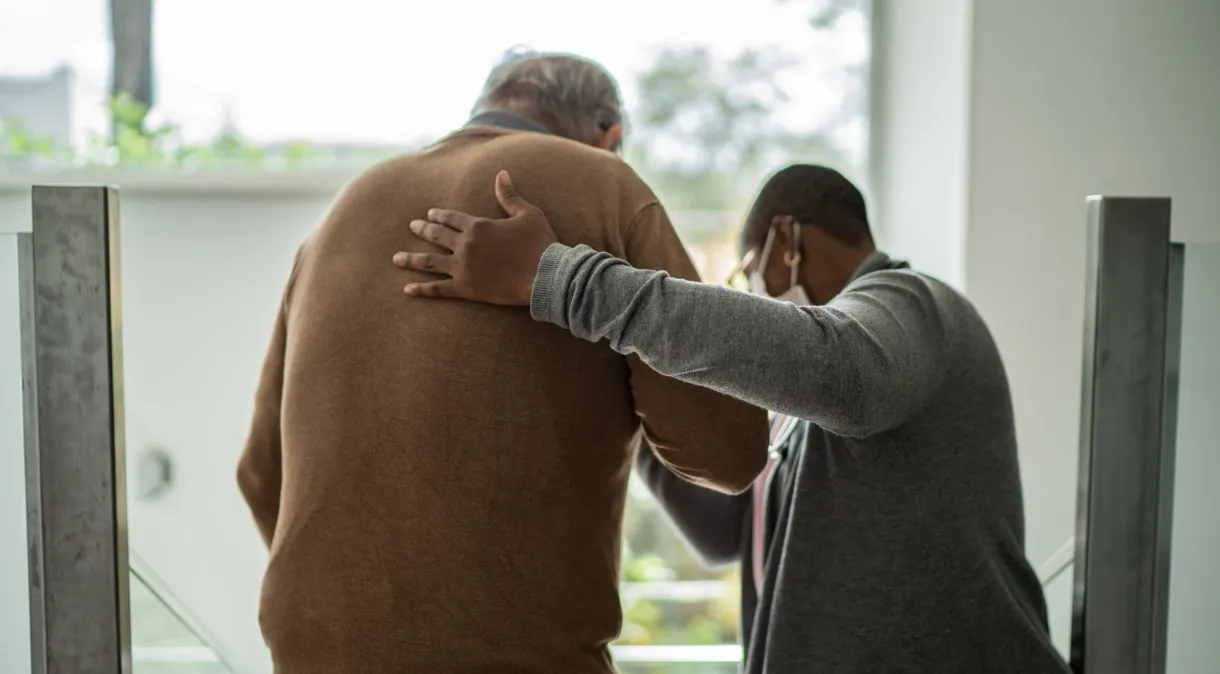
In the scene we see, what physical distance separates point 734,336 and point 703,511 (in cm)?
71

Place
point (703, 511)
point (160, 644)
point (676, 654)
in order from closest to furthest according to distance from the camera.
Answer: point (703, 511)
point (160, 644)
point (676, 654)

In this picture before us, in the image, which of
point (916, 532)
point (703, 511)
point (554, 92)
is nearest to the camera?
point (916, 532)

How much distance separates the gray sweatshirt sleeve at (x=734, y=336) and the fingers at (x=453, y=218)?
4.2 inches

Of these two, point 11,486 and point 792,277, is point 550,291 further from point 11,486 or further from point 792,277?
point 11,486

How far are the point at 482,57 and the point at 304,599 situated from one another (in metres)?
1.85

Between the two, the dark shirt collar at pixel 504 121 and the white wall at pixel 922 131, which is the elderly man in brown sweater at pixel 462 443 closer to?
the dark shirt collar at pixel 504 121

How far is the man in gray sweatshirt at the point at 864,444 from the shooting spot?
109 centimetres

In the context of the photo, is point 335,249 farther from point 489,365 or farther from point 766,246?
point 766,246

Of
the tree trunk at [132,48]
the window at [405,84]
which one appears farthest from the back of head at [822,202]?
the tree trunk at [132,48]

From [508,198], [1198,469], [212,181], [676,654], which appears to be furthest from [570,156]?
[676,654]

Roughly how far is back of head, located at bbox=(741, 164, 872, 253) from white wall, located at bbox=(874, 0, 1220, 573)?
2.50 ft

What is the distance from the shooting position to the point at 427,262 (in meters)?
1.15

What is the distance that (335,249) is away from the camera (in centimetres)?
121

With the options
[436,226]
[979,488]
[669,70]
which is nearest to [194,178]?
[669,70]
